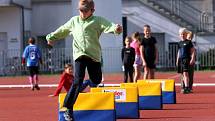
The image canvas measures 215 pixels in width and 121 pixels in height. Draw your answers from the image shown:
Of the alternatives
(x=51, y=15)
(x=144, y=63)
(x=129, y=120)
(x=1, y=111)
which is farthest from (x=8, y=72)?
(x=129, y=120)

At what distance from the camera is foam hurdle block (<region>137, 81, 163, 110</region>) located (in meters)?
14.6

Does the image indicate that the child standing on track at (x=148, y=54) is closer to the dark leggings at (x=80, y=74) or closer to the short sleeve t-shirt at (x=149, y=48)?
the short sleeve t-shirt at (x=149, y=48)

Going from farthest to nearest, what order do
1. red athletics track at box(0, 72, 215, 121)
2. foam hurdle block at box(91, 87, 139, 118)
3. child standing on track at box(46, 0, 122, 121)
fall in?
1. red athletics track at box(0, 72, 215, 121)
2. foam hurdle block at box(91, 87, 139, 118)
3. child standing on track at box(46, 0, 122, 121)

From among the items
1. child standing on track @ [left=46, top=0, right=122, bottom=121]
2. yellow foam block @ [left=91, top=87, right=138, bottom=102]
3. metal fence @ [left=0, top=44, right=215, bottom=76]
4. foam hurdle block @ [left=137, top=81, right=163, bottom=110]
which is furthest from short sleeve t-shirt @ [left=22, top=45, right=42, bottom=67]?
metal fence @ [left=0, top=44, right=215, bottom=76]

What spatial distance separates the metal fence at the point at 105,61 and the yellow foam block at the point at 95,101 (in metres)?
24.7

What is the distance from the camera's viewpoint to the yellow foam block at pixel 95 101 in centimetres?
1107

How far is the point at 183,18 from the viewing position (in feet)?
138

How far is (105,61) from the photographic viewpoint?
3628 centimetres

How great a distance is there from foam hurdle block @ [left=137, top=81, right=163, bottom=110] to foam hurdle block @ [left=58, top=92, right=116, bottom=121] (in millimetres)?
3543

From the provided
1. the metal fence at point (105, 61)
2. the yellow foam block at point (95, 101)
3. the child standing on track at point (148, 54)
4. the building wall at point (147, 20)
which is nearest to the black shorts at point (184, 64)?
the child standing on track at point (148, 54)

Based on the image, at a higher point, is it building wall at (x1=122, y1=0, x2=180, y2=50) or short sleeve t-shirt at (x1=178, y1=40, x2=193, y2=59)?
building wall at (x1=122, y1=0, x2=180, y2=50)

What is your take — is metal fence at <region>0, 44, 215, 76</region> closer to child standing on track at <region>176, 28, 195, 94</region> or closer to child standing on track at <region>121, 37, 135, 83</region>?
child standing on track at <region>121, 37, 135, 83</region>

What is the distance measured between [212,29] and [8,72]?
512 inches

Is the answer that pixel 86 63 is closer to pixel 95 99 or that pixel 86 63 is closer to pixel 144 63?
pixel 95 99
